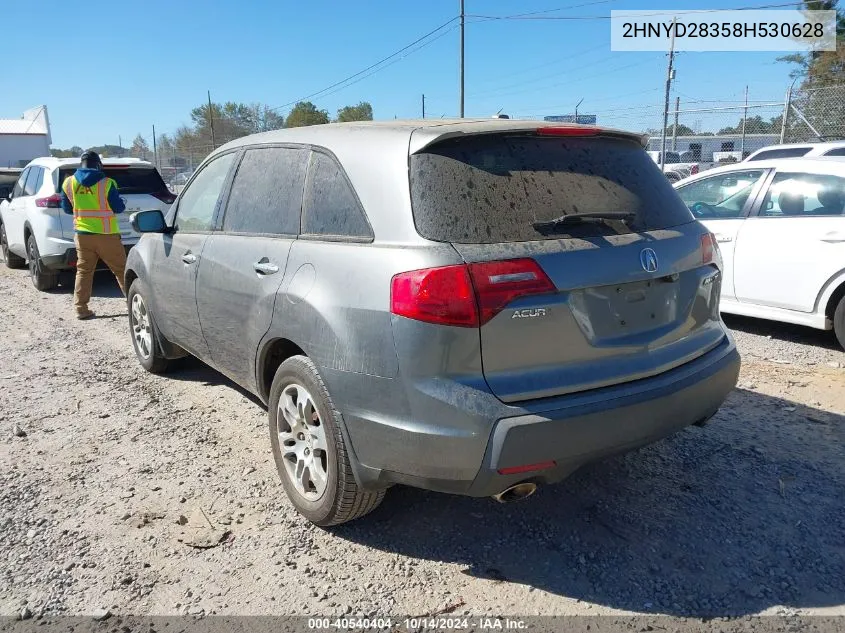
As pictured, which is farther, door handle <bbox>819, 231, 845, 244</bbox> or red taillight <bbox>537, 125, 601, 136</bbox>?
door handle <bbox>819, 231, 845, 244</bbox>

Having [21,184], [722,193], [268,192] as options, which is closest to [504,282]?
[268,192]

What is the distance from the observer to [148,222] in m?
4.44

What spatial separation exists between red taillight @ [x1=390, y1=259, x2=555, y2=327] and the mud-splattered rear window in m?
0.14

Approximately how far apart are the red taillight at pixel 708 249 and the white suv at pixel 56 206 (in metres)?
7.15

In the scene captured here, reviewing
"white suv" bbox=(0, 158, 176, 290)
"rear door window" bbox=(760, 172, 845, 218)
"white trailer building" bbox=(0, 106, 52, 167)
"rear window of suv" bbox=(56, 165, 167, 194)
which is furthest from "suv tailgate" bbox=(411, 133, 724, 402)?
"white trailer building" bbox=(0, 106, 52, 167)

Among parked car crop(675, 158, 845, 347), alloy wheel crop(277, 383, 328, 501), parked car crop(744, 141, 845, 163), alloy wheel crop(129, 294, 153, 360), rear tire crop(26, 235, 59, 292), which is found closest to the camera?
alloy wheel crop(277, 383, 328, 501)

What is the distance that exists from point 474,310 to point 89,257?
6.85 meters

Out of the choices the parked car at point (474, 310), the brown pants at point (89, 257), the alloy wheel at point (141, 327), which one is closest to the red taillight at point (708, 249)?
the parked car at point (474, 310)

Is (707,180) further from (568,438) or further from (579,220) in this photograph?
(568,438)

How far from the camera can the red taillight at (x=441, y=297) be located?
7.62 ft

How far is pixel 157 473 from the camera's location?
11.9 ft

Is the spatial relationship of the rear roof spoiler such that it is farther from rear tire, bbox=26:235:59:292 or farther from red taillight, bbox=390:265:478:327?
rear tire, bbox=26:235:59:292

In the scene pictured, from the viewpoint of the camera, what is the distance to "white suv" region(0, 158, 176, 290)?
873 cm

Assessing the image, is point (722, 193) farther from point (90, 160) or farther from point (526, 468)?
point (90, 160)
